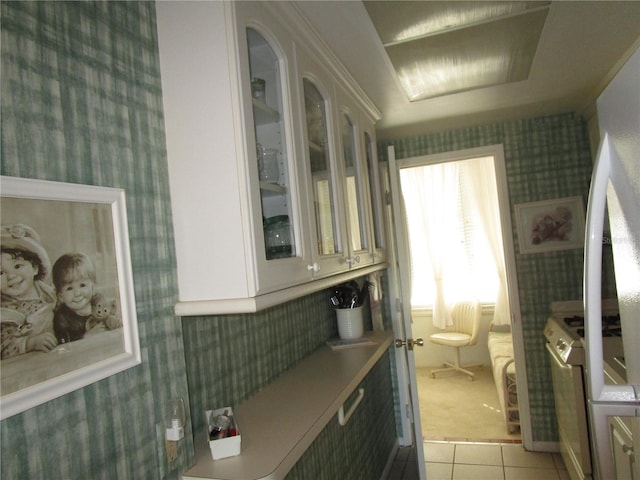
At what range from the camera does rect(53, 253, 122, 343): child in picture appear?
74 centimetres

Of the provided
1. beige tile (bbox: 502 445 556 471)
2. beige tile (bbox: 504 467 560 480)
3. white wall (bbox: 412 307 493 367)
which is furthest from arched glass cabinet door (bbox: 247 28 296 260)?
white wall (bbox: 412 307 493 367)

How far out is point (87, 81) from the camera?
2.77 ft

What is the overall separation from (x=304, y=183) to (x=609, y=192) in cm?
80

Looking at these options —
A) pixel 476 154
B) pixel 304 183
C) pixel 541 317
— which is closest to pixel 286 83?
pixel 304 183

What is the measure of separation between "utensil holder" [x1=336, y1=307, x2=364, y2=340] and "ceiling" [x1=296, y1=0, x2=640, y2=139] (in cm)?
114

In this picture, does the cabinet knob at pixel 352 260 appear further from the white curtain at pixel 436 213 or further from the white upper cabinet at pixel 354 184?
the white curtain at pixel 436 213

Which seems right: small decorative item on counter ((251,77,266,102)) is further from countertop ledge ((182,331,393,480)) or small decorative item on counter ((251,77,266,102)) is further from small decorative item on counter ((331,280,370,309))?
small decorative item on counter ((331,280,370,309))

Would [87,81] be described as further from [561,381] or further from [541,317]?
[541,317]

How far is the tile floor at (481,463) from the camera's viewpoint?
2637 mm

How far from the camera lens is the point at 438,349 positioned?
477 centimetres

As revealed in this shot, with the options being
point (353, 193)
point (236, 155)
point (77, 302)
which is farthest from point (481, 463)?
point (77, 302)

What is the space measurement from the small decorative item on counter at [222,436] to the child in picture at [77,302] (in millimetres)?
469

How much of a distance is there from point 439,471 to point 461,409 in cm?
107

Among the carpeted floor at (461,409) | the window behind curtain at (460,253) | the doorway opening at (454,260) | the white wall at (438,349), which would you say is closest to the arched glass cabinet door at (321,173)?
the carpeted floor at (461,409)
